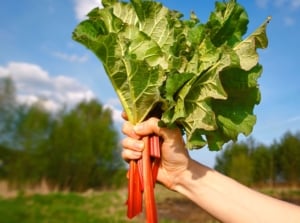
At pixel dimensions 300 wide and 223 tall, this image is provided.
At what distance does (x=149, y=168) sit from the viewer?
1717mm

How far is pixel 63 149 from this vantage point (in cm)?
2075

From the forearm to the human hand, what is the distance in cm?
4

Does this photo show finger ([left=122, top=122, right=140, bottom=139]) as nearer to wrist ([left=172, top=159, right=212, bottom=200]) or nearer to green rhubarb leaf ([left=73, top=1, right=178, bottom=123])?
green rhubarb leaf ([left=73, top=1, right=178, bottom=123])

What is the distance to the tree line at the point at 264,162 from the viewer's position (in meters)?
20.6

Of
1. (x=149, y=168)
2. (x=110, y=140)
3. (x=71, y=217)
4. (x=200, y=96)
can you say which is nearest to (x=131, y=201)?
(x=149, y=168)

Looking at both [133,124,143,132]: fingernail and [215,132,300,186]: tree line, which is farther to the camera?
[215,132,300,186]: tree line

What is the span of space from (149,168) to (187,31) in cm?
55

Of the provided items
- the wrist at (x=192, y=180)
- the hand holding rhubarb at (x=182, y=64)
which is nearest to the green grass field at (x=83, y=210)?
the wrist at (x=192, y=180)

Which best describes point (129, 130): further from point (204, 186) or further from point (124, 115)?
point (204, 186)

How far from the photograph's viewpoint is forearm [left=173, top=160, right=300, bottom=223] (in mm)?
1763

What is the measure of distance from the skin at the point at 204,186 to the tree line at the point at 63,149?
1556 cm

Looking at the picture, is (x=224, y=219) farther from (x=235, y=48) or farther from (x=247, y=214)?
(x=235, y=48)

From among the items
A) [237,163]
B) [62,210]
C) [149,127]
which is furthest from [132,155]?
[237,163]

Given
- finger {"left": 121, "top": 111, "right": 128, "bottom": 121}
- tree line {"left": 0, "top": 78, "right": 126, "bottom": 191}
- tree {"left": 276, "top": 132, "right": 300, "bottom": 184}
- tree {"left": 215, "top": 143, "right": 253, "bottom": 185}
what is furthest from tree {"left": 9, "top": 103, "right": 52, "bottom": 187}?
finger {"left": 121, "top": 111, "right": 128, "bottom": 121}
